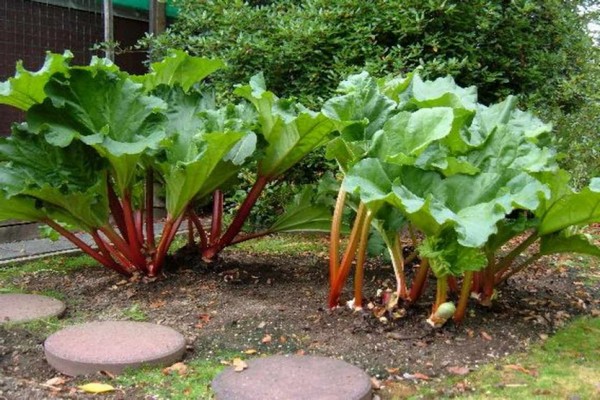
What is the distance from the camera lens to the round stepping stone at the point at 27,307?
2.97 meters

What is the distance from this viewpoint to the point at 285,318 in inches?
116

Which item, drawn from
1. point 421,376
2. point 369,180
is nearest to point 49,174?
point 369,180

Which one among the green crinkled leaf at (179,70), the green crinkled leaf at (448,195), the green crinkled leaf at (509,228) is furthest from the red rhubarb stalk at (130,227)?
the green crinkled leaf at (509,228)

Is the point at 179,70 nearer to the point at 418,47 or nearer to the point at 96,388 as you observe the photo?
the point at 418,47

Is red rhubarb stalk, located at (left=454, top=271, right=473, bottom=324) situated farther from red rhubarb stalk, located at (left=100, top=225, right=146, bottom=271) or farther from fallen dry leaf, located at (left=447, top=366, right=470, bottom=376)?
red rhubarb stalk, located at (left=100, top=225, right=146, bottom=271)

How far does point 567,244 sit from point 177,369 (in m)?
1.78

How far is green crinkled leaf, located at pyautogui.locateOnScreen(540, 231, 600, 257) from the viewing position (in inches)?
113

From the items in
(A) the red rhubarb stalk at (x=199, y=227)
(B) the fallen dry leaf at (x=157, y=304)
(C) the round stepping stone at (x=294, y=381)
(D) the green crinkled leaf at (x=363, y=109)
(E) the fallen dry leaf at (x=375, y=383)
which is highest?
(D) the green crinkled leaf at (x=363, y=109)

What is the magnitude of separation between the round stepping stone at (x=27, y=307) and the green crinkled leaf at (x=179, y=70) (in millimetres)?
1232

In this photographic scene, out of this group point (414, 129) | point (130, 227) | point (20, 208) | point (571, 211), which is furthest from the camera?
point (130, 227)

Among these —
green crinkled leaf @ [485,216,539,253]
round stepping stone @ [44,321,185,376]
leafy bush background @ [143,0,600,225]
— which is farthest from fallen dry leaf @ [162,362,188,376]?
leafy bush background @ [143,0,600,225]

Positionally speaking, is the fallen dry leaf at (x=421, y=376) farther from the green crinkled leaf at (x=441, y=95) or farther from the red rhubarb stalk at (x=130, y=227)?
the red rhubarb stalk at (x=130, y=227)

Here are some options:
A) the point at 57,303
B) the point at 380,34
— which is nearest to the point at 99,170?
the point at 57,303

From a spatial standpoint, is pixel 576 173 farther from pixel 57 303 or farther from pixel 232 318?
pixel 57 303
